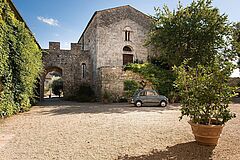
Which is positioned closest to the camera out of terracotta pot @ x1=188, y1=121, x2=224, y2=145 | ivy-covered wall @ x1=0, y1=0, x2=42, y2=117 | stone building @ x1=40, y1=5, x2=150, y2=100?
terracotta pot @ x1=188, y1=121, x2=224, y2=145

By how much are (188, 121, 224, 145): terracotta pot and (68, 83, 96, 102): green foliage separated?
1526 cm

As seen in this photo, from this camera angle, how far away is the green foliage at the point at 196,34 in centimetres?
1542

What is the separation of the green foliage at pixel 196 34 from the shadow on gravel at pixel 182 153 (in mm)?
12788

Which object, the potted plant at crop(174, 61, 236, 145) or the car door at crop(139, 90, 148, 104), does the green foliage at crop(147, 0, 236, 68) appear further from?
the potted plant at crop(174, 61, 236, 145)

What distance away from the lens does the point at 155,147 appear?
4230 millimetres

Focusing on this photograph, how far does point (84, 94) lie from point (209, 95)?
1703 cm

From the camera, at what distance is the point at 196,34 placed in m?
15.4

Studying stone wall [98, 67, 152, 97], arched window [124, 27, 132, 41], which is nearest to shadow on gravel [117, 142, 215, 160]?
stone wall [98, 67, 152, 97]

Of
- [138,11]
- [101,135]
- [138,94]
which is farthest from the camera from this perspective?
[138,11]

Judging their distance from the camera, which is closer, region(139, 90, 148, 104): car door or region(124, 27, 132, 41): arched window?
region(139, 90, 148, 104): car door

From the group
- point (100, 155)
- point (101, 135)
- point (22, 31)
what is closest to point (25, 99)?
point (22, 31)

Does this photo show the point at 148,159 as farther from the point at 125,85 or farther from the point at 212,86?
the point at 125,85

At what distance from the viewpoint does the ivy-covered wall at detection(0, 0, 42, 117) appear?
7328 millimetres

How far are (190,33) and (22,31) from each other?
12.6 m
